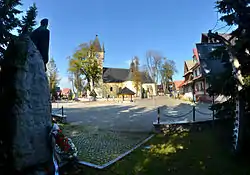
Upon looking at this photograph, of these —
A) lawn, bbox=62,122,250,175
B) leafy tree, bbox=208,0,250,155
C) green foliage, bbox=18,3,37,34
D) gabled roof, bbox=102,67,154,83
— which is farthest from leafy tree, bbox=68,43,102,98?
leafy tree, bbox=208,0,250,155

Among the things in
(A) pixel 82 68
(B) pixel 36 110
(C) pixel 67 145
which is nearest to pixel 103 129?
(C) pixel 67 145

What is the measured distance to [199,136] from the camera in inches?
323

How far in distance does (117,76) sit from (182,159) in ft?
200

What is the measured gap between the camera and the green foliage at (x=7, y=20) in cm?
892

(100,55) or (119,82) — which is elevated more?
(100,55)

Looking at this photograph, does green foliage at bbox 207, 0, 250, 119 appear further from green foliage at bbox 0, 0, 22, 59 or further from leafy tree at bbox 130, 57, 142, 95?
leafy tree at bbox 130, 57, 142, 95

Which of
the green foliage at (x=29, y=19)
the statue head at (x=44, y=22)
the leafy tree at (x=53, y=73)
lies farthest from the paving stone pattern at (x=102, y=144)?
the leafy tree at (x=53, y=73)

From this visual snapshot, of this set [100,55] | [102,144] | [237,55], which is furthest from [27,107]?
[100,55]

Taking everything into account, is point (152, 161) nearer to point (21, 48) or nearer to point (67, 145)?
point (67, 145)

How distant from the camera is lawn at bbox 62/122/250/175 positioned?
4.87 metres

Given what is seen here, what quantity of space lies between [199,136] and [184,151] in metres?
2.29

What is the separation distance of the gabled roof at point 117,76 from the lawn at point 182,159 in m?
55.0

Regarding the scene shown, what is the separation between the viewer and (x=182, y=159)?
18.5 ft

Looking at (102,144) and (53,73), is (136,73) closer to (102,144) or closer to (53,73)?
(53,73)
